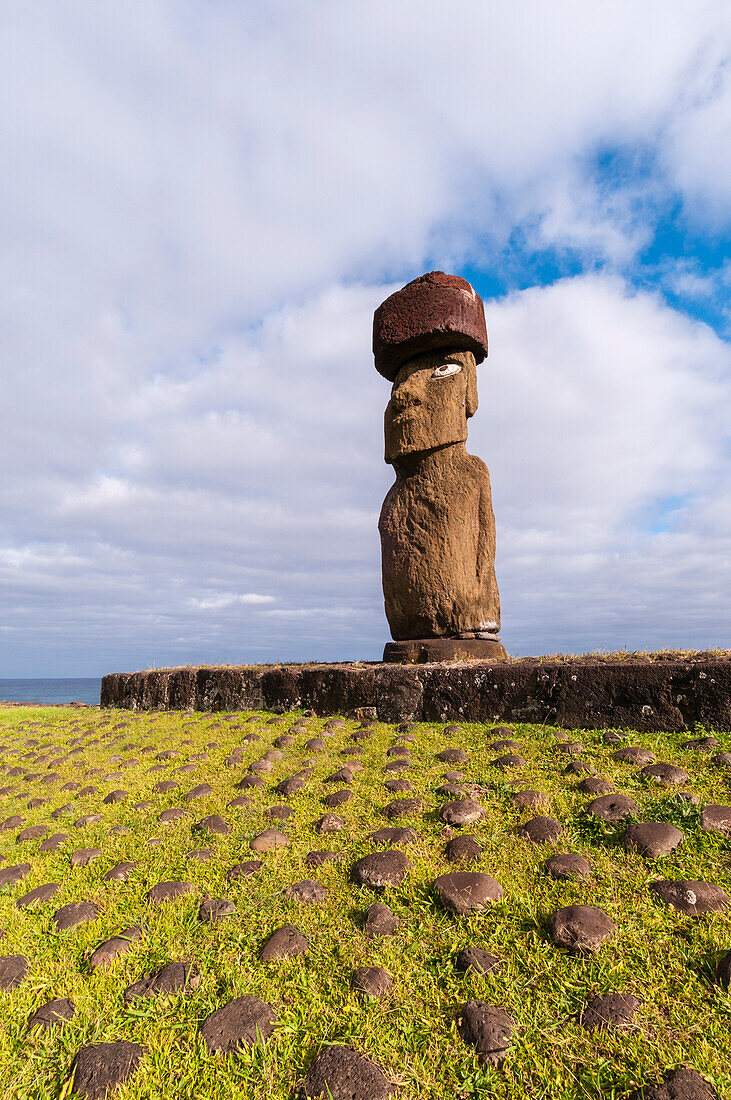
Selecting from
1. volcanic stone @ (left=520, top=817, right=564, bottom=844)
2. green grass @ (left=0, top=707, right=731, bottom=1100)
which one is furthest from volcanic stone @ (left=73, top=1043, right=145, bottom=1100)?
volcanic stone @ (left=520, top=817, right=564, bottom=844)

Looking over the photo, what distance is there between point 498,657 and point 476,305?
15.1 feet

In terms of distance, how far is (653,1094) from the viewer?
1631 mm

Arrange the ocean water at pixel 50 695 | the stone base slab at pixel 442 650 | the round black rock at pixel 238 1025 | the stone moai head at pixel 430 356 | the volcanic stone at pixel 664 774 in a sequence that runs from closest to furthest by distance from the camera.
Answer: the round black rock at pixel 238 1025 → the volcanic stone at pixel 664 774 → the stone base slab at pixel 442 650 → the stone moai head at pixel 430 356 → the ocean water at pixel 50 695


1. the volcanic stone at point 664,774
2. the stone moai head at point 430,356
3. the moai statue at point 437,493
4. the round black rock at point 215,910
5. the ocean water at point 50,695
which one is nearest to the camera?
the round black rock at point 215,910

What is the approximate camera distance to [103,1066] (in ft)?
6.37

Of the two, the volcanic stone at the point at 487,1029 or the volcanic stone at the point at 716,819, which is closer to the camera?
the volcanic stone at the point at 487,1029

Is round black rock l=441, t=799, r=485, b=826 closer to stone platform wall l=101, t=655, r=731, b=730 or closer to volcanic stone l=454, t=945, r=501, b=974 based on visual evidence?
volcanic stone l=454, t=945, r=501, b=974

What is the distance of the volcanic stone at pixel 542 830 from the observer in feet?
9.49

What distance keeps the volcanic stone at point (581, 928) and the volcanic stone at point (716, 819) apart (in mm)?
893

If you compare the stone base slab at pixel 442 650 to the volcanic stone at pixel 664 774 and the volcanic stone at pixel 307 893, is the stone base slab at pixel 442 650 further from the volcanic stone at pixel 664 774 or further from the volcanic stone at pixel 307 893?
the volcanic stone at pixel 307 893

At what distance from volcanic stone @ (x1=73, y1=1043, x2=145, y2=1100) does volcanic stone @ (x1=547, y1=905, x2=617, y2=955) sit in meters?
1.53

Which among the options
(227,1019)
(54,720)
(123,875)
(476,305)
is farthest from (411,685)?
(54,720)

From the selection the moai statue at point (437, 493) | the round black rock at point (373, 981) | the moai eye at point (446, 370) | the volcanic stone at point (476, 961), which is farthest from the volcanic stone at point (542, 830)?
the moai eye at point (446, 370)

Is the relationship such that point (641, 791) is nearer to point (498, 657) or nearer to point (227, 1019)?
point (227, 1019)
